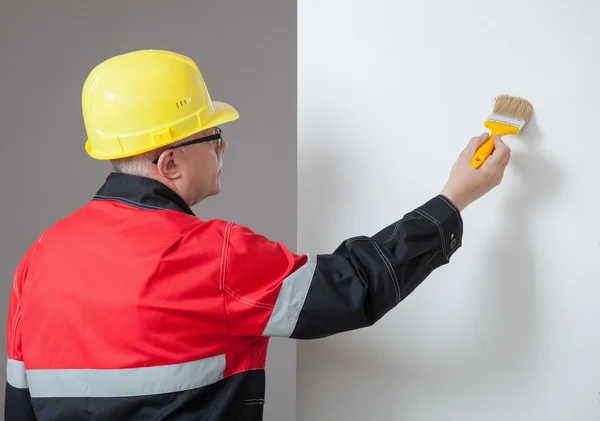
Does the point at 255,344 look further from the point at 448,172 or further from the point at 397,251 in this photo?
the point at 448,172

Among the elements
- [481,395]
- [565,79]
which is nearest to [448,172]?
[565,79]

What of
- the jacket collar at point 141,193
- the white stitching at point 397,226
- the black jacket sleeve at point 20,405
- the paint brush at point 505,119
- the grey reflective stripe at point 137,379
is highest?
the paint brush at point 505,119

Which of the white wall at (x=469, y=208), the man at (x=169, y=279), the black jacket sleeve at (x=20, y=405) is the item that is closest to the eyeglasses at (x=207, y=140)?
the man at (x=169, y=279)

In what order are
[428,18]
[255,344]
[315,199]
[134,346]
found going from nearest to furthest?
[134,346], [255,344], [428,18], [315,199]

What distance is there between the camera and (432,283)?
4.49 feet

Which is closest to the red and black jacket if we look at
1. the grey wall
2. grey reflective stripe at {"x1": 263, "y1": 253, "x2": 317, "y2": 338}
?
grey reflective stripe at {"x1": 263, "y1": 253, "x2": 317, "y2": 338}

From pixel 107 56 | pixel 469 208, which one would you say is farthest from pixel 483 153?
pixel 107 56

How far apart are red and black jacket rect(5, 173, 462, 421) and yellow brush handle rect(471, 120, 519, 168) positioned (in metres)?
0.11

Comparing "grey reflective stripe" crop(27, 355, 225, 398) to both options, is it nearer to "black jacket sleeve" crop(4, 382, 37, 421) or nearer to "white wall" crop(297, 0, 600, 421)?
"black jacket sleeve" crop(4, 382, 37, 421)

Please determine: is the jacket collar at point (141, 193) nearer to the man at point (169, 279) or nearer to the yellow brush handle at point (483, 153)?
the man at point (169, 279)

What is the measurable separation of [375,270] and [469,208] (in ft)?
1.05

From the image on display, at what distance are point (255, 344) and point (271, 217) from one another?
1635 mm

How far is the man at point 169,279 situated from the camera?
1.08 m

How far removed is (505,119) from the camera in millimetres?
1237
